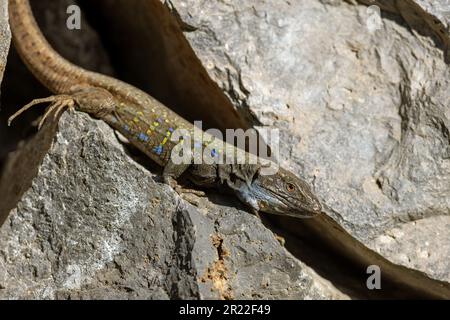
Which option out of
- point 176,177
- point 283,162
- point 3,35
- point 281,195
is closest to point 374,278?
point 281,195

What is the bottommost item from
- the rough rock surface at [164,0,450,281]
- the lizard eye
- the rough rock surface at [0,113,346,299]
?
the rough rock surface at [0,113,346,299]

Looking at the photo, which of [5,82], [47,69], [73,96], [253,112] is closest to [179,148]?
[253,112]

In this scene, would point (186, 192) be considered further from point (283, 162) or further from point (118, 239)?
point (283, 162)

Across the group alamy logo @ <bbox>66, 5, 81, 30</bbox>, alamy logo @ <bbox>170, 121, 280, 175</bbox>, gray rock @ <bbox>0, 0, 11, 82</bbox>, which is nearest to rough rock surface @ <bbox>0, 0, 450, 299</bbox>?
alamy logo @ <bbox>170, 121, 280, 175</bbox>

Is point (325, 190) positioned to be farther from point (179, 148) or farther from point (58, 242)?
point (58, 242)

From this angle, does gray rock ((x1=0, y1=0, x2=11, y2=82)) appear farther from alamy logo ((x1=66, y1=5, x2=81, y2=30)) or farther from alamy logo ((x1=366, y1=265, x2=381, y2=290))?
alamy logo ((x1=366, y1=265, x2=381, y2=290))

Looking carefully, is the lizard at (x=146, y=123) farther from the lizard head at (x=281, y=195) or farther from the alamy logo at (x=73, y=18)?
the alamy logo at (x=73, y=18)
